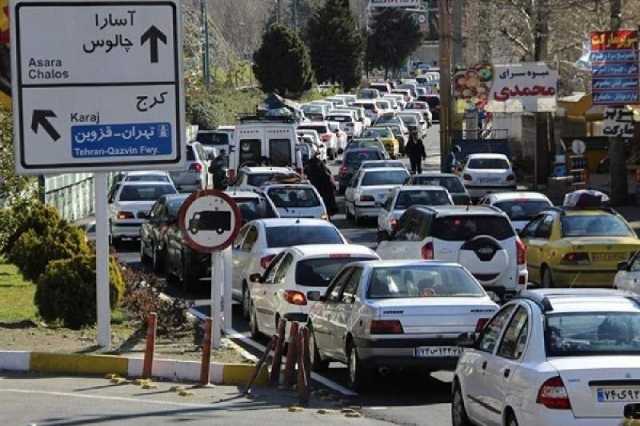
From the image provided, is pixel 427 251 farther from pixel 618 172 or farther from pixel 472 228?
pixel 618 172

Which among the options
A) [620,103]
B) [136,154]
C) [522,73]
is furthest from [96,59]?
[522,73]

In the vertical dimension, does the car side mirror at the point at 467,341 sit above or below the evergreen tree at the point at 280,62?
below

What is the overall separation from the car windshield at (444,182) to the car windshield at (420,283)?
829 inches

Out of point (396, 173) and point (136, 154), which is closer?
point (136, 154)

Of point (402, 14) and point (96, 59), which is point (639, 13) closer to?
point (96, 59)

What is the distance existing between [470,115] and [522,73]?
580 inches

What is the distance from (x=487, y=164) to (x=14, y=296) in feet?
83.1

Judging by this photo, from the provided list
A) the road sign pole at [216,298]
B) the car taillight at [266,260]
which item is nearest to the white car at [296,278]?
the road sign pole at [216,298]

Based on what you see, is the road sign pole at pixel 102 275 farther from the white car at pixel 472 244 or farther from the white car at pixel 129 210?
the white car at pixel 129 210

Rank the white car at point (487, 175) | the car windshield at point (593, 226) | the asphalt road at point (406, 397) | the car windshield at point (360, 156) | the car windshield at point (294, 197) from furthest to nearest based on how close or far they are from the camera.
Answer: the car windshield at point (360, 156) → the white car at point (487, 175) → the car windshield at point (294, 197) → the car windshield at point (593, 226) → the asphalt road at point (406, 397)

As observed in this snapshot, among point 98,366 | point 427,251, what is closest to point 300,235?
point 427,251

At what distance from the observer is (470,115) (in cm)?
6431

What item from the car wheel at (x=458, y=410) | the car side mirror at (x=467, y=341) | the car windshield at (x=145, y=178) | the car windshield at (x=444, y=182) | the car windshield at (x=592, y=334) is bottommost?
the car wheel at (x=458, y=410)

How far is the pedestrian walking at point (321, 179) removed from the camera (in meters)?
39.0
